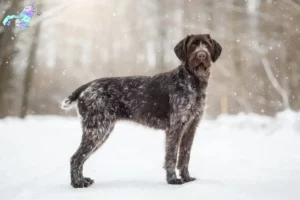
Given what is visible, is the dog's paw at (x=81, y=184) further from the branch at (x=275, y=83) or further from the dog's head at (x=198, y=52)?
the branch at (x=275, y=83)

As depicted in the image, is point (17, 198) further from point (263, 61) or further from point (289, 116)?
point (263, 61)

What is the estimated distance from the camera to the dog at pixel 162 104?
18.9 ft

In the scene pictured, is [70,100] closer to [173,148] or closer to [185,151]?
[173,148]

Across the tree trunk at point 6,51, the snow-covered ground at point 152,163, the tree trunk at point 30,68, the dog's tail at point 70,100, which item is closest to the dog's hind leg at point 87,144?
the snow-covered ground at point 152,163

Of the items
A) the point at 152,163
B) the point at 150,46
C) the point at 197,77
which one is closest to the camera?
the point at 197,77

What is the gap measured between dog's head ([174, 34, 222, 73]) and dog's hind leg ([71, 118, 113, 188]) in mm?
1495

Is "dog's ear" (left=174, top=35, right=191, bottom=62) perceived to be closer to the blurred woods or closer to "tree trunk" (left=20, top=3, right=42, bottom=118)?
the blurred woods

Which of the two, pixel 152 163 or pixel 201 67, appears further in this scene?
pixel 152 163

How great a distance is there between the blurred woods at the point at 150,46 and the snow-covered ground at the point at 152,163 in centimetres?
457

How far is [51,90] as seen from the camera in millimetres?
21578

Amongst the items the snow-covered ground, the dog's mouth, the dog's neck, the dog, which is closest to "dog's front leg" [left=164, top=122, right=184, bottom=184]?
the dog

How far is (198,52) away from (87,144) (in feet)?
6.86

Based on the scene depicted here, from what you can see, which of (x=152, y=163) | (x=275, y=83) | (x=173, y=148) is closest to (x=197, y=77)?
(x=173, y=148)

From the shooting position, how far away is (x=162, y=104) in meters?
6.03
